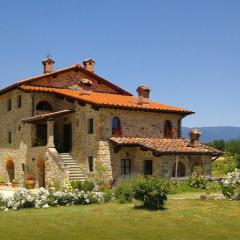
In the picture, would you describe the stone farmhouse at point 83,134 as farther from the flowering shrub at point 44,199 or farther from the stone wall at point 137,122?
the flowering shrub at point 44,199

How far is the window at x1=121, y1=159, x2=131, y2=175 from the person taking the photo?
3209 cm

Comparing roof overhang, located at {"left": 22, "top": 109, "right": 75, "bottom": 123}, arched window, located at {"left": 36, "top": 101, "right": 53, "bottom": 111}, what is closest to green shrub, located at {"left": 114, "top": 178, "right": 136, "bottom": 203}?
roof overhang, located at {"left": 22, "top": 109, "right": 75, "bottom": 123}

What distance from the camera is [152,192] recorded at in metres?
19.4

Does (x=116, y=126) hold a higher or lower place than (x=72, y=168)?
higher

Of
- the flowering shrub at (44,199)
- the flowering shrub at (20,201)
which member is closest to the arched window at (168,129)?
the flowering shrub at (44,199)

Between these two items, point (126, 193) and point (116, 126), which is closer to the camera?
point (126, 193)

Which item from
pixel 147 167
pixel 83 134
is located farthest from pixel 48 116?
pixel 147 167

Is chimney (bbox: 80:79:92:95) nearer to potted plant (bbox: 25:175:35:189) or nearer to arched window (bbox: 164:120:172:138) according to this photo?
arched window (bbox: 164:120:172:138)

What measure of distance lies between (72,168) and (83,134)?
239 cm

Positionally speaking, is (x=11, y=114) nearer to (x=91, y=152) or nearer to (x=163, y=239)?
(x=91, y=152)

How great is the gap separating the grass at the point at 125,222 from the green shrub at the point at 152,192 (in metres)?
0.51

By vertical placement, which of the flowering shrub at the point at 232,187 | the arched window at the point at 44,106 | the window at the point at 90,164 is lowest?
the flowering shrub at the point at 232,187

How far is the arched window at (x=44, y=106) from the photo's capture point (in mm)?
35956

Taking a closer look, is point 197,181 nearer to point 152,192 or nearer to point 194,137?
point 194,137
